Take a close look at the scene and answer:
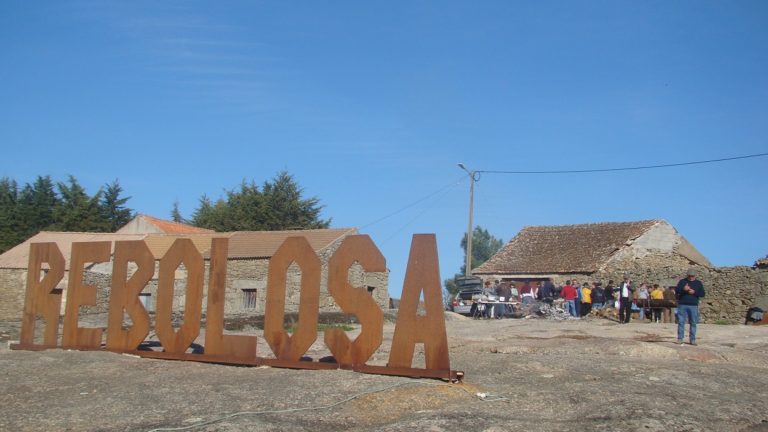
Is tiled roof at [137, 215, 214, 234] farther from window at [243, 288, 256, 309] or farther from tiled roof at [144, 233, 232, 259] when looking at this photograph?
window at [243, 288, 256, 309]

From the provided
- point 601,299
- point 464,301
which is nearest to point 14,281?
point 464,301

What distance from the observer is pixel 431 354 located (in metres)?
8.22

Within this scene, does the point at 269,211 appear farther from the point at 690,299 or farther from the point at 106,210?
the point at 690,299

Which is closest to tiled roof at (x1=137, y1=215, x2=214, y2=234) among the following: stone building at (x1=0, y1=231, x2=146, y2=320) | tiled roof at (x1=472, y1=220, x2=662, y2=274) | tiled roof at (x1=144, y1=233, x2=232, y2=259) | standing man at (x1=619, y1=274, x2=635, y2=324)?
tiled roof at (x1=144, y1=233, x2=232, y2=259)

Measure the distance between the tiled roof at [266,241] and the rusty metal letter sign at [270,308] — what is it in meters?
18.1

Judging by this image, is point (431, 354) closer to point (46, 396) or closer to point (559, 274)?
point (46, 396)

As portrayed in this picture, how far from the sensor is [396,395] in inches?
289

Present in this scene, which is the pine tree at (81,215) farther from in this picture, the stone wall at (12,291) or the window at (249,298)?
the window at (249,298)

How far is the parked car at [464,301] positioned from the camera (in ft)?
86.7

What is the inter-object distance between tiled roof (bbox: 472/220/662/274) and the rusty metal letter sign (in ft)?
83.2

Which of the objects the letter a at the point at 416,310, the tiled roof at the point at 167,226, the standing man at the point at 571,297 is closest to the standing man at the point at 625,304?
the standing man at the point at 571,297

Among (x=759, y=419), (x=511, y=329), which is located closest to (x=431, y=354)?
(x=759, y=419)

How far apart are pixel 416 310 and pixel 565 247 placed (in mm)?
29144

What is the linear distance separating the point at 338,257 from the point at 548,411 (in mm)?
3492
